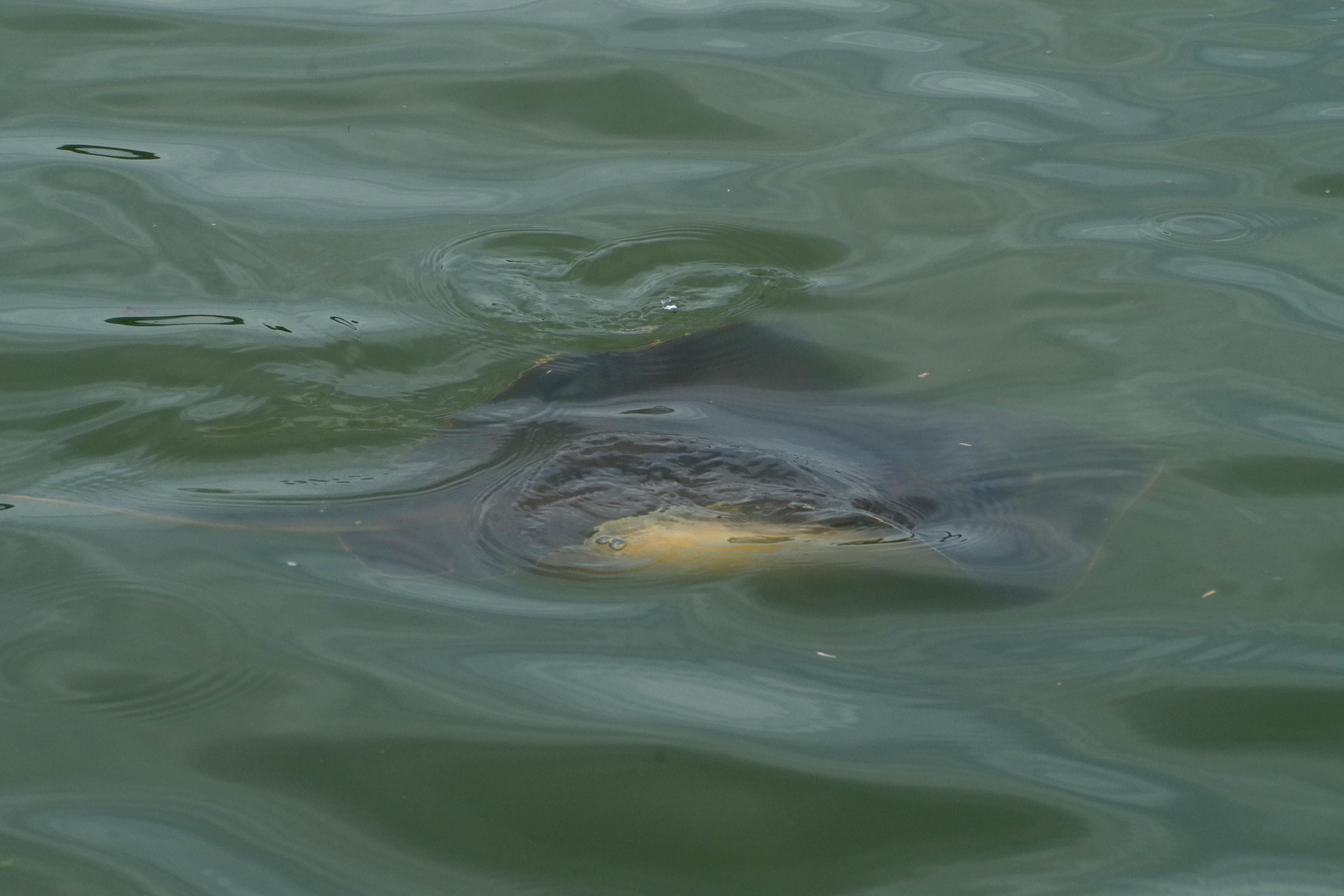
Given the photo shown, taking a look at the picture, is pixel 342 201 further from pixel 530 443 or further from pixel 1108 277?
pixel 1108 277

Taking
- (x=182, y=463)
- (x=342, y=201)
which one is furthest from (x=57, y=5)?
(x=182, y=463)

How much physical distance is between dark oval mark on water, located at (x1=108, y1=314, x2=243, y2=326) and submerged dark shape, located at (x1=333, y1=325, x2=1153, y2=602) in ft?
3.25

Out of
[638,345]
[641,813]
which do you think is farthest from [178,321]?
[641,813]

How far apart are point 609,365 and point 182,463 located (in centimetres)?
122

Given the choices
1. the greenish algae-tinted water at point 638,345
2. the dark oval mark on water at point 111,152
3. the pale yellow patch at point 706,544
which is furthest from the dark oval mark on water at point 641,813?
the dark oval mark on water at point 111,152

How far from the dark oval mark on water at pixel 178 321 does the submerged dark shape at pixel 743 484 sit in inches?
39.0

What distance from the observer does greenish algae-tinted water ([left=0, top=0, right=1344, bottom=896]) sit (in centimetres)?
212

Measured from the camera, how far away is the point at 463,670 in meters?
2.46

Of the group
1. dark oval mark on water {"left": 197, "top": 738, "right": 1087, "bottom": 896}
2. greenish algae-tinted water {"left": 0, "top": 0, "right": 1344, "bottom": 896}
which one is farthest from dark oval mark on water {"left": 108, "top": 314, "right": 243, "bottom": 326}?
dark oval mark on water {"left": 197, "top": 738, "right": 1087, "bottom": 896}

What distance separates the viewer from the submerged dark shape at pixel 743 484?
2.80 m

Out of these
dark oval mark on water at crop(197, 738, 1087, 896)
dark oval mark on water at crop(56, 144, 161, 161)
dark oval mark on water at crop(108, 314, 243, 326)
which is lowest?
dark oval mark on water at crop(197, 738, 1087, 896)

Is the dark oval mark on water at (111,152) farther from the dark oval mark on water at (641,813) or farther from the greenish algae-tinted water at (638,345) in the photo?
the dark oval mark on water at (641,813)

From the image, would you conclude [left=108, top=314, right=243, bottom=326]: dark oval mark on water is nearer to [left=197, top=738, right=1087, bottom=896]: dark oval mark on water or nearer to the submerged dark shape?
the submerged dark shape

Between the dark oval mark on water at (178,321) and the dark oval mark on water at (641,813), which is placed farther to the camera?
the dark oval mark on water at (178,321)
